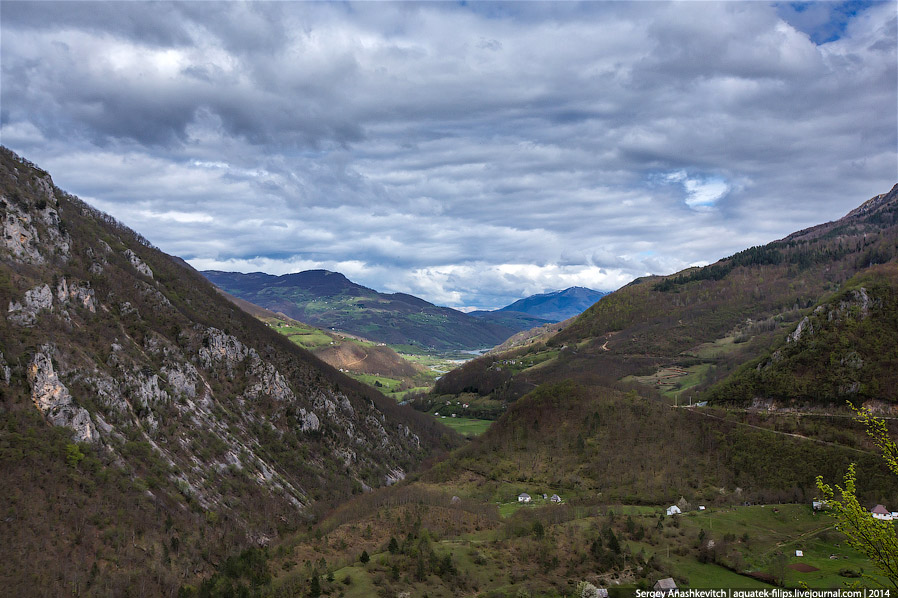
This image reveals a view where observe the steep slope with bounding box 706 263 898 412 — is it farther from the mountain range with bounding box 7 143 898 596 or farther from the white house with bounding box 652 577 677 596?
the white house with bounding box 652 577 677 596

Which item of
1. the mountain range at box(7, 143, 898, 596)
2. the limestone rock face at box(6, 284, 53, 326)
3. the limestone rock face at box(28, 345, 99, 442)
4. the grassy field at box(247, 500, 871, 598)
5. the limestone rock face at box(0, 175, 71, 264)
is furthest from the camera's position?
A: the limestone rock face at box(0, 175, 71, 264)

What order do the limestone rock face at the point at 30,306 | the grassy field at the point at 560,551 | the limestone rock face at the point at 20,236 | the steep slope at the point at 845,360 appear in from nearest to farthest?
the grassy field at the point at 560,551
the limestone rock face at the point at 30,306
the limestone rock face at the point at 20,236
the steep slope at the point at 845,360

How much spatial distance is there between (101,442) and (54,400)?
13.8 metres

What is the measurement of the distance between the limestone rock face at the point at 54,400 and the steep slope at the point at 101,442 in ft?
0.82

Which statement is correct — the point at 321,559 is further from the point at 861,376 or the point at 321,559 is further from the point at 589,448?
the point at 861,376

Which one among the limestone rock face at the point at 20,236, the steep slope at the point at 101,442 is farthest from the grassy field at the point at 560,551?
the limestone rock face at the point at 20,236

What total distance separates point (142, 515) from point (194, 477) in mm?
30593

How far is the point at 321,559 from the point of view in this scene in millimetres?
110750

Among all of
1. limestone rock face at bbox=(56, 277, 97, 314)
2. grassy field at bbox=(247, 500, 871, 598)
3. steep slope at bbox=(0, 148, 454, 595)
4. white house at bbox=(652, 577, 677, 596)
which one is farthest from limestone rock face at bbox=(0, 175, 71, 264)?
white house at bbox=(652, 577, 677, 596)

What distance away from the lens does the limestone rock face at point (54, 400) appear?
Result: 121m

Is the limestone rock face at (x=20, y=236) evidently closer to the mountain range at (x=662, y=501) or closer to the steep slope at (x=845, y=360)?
the mountain range at (x=662, y=501)

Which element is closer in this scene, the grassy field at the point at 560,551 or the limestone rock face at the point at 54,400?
the grassy field at the point at 560,551

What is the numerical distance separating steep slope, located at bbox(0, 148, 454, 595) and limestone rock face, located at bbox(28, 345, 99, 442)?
249 millimetres

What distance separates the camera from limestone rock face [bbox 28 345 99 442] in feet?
396
